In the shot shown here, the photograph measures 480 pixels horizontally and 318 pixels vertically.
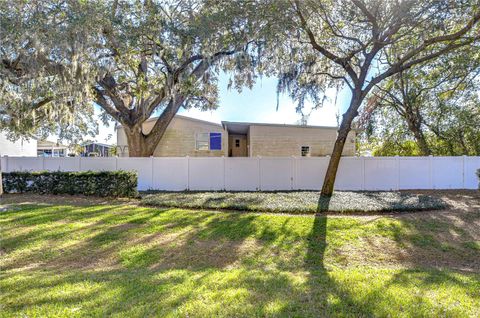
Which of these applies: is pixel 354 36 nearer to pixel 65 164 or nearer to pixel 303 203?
pixel 303 203

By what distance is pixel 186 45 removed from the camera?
897cm

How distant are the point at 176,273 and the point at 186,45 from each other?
7450 millimetres

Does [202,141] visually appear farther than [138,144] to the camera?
Yes

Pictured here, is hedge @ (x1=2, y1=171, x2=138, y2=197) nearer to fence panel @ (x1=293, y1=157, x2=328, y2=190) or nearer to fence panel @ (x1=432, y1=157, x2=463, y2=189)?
fence panel @ (x1=293, y1=157, x2=328, y2=190)

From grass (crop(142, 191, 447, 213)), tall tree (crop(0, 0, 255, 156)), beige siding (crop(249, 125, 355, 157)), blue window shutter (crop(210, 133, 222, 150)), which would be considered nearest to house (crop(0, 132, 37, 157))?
tall tree (crop(0, 0, 255, 156))

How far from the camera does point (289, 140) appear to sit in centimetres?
1625

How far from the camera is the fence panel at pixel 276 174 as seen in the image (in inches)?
469

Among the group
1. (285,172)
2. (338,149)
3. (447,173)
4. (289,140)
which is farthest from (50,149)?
(447,173)

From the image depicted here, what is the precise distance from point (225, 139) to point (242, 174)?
5.36 meters

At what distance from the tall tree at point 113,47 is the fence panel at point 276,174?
3691 mm

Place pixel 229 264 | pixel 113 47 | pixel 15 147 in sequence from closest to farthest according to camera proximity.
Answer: pixel 229 264, pixel 113 47, pixel 15 147

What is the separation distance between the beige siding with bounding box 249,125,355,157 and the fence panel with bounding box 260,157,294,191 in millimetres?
3899

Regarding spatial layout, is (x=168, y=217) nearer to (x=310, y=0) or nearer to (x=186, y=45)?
(x=186, y=45)

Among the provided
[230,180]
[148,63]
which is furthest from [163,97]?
[230,180]
